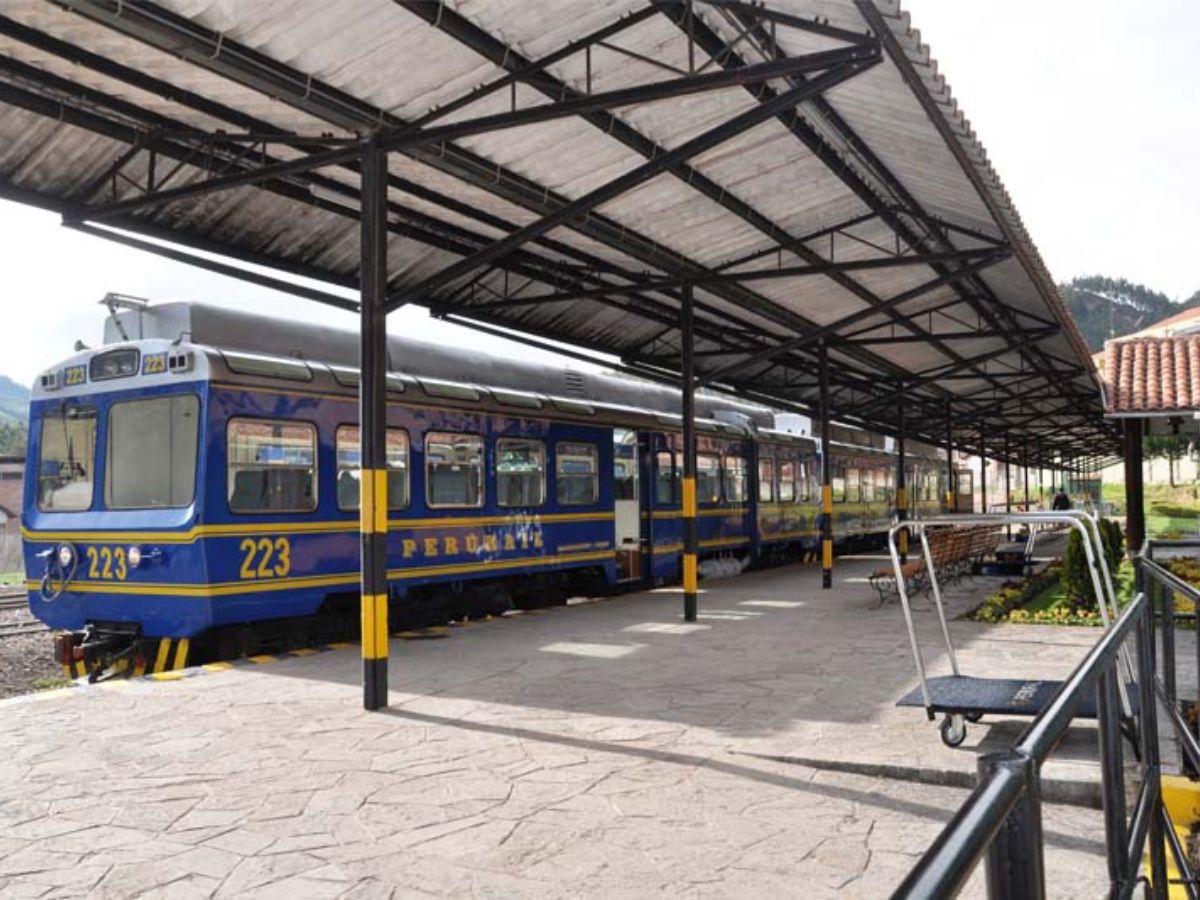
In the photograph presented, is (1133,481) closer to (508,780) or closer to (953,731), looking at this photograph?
(953,731)

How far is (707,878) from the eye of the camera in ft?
13.4

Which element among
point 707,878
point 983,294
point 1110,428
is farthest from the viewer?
point 1110,428

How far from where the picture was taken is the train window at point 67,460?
9523 millimetres

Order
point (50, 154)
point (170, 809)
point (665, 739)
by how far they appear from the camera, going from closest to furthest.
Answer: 1. point (170, 809)
2. point (665, 739)
3. point (50, 154)

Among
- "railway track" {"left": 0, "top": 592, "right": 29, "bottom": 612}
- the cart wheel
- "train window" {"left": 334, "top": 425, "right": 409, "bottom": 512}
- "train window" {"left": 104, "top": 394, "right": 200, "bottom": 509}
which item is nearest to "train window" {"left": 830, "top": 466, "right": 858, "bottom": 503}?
"train window" {"left": 334, "top": 425, "right": 409, "bottom": 512}

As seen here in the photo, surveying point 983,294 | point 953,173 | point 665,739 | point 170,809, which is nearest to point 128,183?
point 170,809

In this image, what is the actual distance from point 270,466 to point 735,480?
10687mm

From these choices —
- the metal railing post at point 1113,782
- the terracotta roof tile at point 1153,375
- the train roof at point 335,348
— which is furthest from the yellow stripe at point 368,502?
the terracotta roof tile at point 1153,375

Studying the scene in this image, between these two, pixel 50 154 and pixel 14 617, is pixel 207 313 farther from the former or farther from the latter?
pixel 14 617

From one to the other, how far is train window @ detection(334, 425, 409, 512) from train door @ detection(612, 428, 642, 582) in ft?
14.4

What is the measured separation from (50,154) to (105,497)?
3.06 m

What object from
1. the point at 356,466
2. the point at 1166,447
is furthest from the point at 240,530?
the point at 1166,447

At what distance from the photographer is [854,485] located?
25.5 m

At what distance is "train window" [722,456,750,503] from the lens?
18156 millimetres
